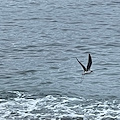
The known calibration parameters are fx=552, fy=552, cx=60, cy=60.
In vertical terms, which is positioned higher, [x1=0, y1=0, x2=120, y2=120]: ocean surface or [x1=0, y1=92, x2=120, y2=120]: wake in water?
[x1=0, y1=0, x2=120, y2=120]: ocean surface

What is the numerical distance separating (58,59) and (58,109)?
36.4 feet

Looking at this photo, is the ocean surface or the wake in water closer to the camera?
the wake in water

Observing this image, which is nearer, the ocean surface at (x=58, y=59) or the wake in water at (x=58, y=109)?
the wake in water at (x=58, y=109)

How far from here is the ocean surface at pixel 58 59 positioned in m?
33.9

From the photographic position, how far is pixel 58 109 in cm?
3359

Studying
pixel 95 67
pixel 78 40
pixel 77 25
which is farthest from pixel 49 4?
pixel 95 67

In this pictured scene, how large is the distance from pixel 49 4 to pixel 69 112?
29492 mm

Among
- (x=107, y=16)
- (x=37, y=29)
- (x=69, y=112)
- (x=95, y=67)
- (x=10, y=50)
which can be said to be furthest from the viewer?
(x=107, y=16)

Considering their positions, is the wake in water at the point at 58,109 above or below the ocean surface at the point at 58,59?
below

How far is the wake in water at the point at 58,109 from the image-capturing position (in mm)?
32438

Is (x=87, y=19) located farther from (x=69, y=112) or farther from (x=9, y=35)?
(x=69, y=112)

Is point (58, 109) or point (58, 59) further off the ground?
point (58, 59)

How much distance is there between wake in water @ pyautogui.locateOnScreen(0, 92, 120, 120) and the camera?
32.4 m

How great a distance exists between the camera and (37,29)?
5316 centimetres
